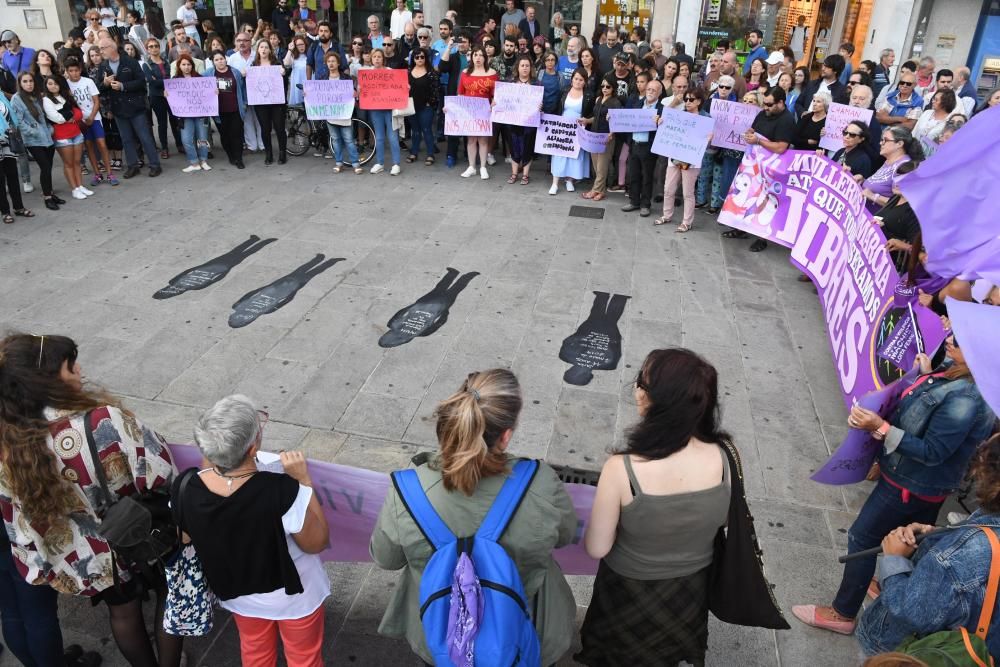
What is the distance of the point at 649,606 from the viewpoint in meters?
2.60

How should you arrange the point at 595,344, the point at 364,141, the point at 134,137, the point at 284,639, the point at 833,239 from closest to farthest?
the point at 284,639 < the point at 595,344 < the point at 833,239 < the point at 134,137 < the point at 364,141

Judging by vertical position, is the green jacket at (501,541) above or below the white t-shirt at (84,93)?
below

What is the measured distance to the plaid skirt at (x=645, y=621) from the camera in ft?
8.45

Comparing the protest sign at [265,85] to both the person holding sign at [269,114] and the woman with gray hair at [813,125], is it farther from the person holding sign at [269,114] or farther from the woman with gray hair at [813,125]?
the woman with gray hair at [813,125]

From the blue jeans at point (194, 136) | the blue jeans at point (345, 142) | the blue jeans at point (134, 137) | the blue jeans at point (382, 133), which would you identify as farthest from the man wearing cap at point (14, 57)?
the blue jeans at point (382, 133)

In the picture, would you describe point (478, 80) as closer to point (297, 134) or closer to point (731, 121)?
point (297, 134)

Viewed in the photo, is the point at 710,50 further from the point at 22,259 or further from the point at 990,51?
the point at 22,259

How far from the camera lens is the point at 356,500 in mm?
3098

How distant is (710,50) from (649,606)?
16.0 meters

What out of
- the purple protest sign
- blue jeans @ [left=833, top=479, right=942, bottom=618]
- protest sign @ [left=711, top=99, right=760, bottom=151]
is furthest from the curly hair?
protest sign @ [left=711, top=99, right=760, bottom=151]

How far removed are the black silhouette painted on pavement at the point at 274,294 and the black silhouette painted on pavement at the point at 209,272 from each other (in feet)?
1.99

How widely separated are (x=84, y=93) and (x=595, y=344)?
7.81 m

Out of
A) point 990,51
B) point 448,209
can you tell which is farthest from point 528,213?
point 990,51

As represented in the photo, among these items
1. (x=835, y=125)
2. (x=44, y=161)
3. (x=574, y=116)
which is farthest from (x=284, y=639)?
(x=44, y=161)
